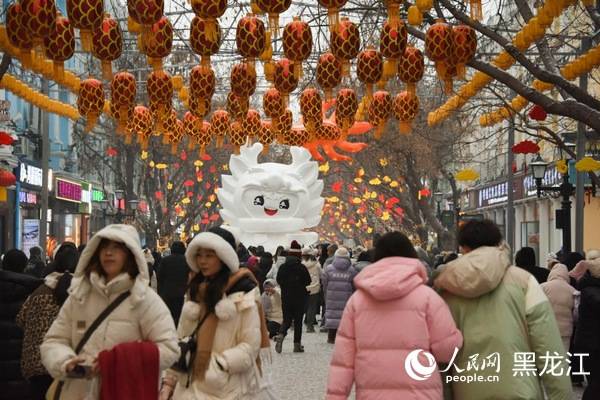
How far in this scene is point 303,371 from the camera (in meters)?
14.8

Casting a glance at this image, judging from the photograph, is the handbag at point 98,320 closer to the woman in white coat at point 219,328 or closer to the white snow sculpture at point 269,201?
the woman in white coat at point 219,328

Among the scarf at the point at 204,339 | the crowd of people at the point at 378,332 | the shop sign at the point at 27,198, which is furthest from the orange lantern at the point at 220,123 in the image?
the shop sign at the point at 27,198

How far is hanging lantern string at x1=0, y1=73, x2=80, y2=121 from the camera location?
18.0 metres

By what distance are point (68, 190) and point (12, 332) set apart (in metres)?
36.8

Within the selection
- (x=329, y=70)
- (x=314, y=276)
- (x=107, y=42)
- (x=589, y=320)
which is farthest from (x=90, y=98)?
(x=589, y=320)

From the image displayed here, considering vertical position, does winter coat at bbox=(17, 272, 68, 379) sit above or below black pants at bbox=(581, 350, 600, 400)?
above

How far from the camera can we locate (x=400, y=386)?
5.70 meters

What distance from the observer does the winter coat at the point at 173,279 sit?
16031 mm

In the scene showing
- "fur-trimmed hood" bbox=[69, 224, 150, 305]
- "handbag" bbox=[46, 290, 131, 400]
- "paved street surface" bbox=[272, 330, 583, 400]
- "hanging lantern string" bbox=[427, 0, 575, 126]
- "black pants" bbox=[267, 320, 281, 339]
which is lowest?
"paved street surface" bbox=[272, 330, 583, 400]

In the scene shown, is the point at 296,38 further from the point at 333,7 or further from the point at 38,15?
the point at 38,15

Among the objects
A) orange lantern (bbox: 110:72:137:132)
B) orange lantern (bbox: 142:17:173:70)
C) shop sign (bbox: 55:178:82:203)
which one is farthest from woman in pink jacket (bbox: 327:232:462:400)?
shop sign (bbox: 55:178:82:203)

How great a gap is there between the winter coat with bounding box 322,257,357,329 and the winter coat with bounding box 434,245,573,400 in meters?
12.3

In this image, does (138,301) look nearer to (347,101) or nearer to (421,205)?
(347,101)

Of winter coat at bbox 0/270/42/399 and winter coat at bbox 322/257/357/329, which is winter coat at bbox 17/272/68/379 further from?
winter coat at bbox 322/257/357/329
